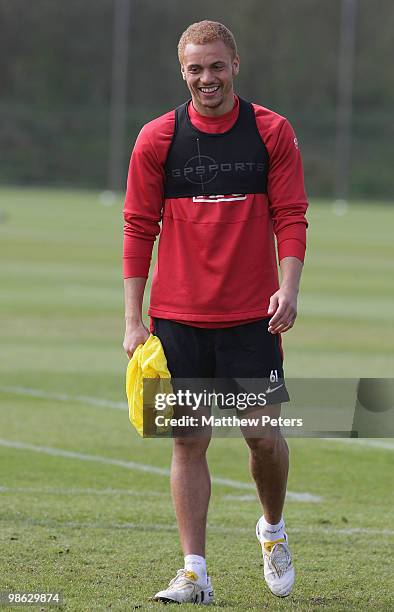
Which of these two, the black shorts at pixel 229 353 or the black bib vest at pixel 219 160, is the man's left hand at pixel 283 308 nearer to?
the black shorts at pixel 229 353

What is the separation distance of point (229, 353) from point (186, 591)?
3.22 feet

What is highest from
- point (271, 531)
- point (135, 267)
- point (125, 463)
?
point (135, 267)

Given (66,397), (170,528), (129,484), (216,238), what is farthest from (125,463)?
(216,238)

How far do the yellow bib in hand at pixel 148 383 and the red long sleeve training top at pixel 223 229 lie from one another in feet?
0.58

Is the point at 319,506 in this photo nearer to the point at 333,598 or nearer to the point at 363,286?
the point at 333,598

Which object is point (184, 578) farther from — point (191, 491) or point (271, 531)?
point (271, 531)

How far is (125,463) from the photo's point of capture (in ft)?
28.7

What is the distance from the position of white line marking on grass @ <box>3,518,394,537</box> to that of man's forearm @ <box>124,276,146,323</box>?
1.57 meters

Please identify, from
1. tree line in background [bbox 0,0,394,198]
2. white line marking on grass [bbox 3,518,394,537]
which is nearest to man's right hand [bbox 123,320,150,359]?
white line marking on grass [bbox 3,518,394,537]

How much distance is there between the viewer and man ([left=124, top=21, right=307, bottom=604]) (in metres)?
5.63

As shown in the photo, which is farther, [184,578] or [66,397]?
[66,397]

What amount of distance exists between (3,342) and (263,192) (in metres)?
8.55

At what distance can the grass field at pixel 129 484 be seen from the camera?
5.86 m

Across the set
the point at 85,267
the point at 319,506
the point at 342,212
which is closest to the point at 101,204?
the point at 342,212
